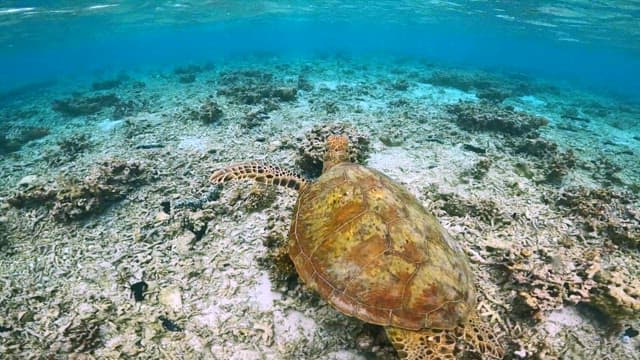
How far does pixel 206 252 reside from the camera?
546 centimetres

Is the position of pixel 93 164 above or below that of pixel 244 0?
below

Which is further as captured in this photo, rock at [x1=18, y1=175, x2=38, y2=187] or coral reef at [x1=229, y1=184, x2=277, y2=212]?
rock at [x1=18, y1=175, x2=38, y2=187]

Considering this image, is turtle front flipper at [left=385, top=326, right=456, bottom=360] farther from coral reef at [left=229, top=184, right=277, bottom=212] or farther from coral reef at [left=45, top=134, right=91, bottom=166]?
coral reef at [left=45, top=134, right=91, bottom=166]

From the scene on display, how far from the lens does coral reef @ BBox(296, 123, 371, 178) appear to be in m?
7.28

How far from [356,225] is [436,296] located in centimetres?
109

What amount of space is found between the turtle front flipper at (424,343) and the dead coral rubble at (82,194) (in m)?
6.25

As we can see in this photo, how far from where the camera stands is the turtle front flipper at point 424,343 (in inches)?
125

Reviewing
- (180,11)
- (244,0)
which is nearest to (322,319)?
(244,0)

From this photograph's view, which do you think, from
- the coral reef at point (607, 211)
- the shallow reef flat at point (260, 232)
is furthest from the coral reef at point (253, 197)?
the coral reef at point (607, 211)

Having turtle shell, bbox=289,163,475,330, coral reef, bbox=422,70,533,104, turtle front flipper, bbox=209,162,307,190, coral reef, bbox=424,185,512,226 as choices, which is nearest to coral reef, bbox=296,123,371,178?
turtle front flipper, bbox=209,162,307,190

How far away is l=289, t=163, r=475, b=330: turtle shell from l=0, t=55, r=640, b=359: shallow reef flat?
0.87 metres

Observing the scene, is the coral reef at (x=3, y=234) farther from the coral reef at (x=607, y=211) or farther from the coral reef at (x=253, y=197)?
the coral reef at (x=607, y=211)

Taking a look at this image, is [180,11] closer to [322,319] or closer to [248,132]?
[248,132]

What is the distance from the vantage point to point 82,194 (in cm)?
664
